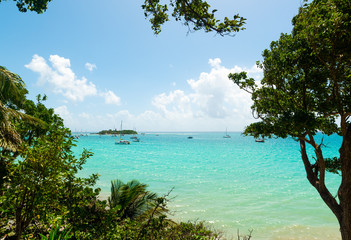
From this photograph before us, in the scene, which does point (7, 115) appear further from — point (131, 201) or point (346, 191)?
point (346, 191)

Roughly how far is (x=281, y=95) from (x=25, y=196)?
7.65 metres

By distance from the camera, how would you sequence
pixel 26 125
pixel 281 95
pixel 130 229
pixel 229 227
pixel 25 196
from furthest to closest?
pixel 229 227 → pixel 26 125 → pixel 281 95 → pixel 130 229 → pixel 25 196

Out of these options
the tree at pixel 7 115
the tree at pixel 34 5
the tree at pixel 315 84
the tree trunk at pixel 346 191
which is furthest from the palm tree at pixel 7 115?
the tree trunk at pixel 346 191

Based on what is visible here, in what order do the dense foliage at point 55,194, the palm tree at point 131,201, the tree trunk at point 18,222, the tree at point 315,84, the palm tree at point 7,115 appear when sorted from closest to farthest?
1. the dense foliage at point 55,194
2. the tree trunk at point 18,222
3. the tree at point 315,84
4. the palm tree at point 131,201
5. the palm tree at point 7,115

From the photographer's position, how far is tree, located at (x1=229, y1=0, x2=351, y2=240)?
17.1ft

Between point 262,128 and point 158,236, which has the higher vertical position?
point 262,128

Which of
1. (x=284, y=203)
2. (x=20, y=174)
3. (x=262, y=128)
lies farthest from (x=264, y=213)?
(x=20, y=174)

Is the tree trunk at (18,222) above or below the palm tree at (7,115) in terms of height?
below

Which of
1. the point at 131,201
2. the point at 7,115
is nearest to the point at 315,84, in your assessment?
the point at 131,201

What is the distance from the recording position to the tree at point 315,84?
5.21m

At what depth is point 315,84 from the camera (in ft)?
21.2

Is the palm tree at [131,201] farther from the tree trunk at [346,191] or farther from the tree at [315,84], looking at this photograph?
the tree trunk at [346,191]

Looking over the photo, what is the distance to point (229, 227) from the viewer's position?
11.3 m

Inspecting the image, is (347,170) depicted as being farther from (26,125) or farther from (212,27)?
(26,125)
